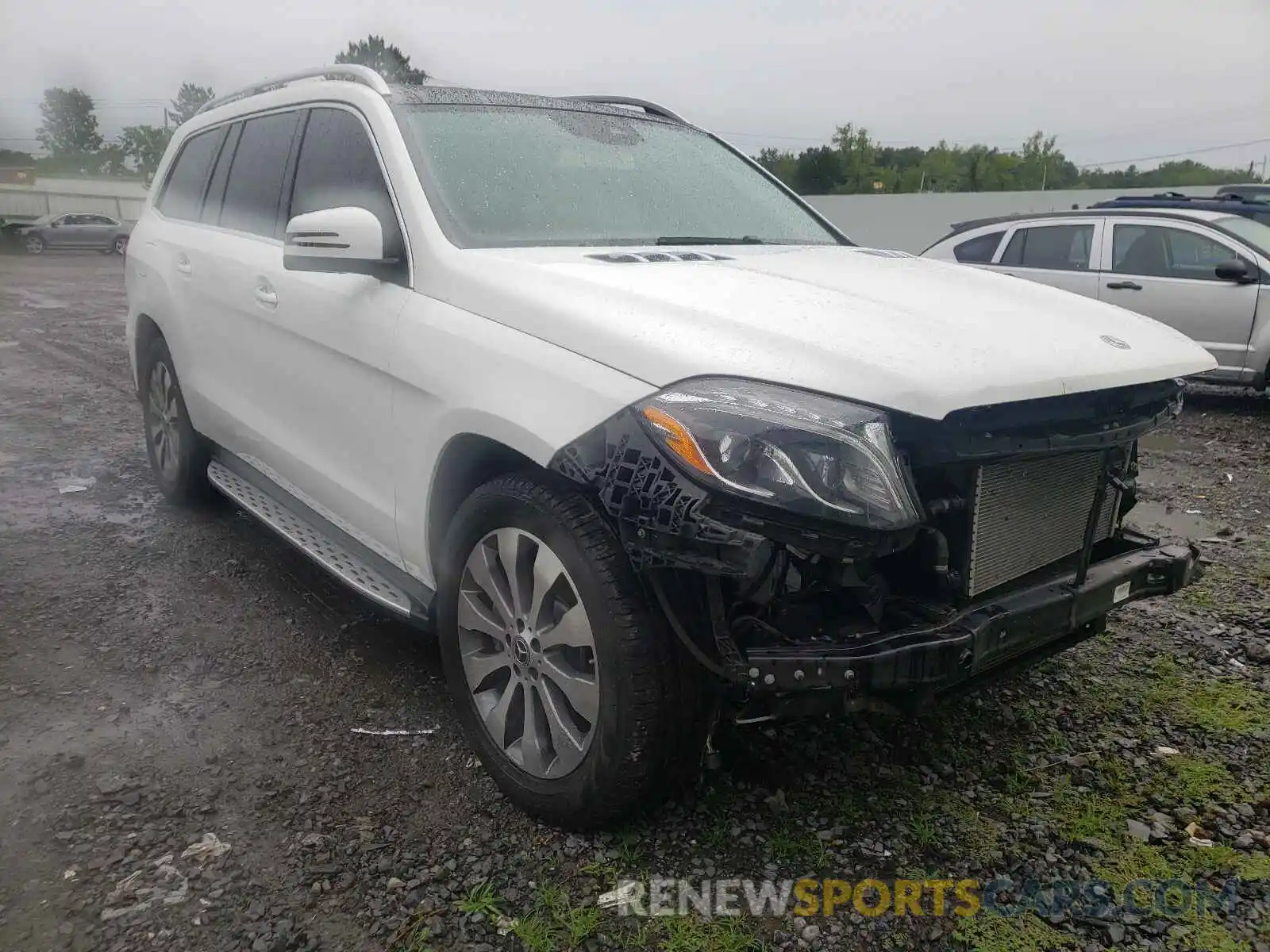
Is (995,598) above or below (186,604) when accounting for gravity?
above

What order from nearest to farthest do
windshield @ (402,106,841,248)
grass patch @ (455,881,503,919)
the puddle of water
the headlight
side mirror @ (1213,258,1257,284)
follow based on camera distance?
the headlight, grass patch @ (455,881,503,919), windshield @ (402,106,841,248), the puddle of water, side mirror @ (1213,258,1257,284)

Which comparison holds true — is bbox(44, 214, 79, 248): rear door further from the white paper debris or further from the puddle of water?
the white paper debris

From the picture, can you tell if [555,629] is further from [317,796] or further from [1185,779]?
[1185,779]

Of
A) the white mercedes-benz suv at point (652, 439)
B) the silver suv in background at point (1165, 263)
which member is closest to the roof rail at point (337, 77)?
the white mercedes-benz suv at point (652, 439)

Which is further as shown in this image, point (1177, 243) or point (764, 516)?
point (1177, 243)

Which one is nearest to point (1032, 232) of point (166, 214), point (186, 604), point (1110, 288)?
point (1110, 288)

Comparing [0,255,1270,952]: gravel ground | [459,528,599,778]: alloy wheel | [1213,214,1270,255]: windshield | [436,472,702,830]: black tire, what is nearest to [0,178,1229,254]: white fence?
[1213,214,1270,255]: windshield

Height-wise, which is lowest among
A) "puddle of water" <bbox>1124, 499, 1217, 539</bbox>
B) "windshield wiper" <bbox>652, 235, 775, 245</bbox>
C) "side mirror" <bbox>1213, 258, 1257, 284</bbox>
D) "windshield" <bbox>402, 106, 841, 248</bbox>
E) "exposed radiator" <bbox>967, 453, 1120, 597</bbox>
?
"puddle of water" <bbox>1124, 499, 1217, 539</bbox>

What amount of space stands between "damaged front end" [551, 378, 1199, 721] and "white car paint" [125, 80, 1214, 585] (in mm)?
90

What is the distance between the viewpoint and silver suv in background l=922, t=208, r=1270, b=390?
8.16 meters

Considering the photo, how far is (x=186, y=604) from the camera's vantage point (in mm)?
4020

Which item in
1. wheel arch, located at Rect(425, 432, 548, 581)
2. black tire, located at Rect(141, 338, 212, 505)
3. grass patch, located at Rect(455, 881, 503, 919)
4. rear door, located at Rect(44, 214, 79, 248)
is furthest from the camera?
rear door, located at Rect(44, 214, 79, 248)

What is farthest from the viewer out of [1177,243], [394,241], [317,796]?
[1177,243]

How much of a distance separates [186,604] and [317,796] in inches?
63.6
